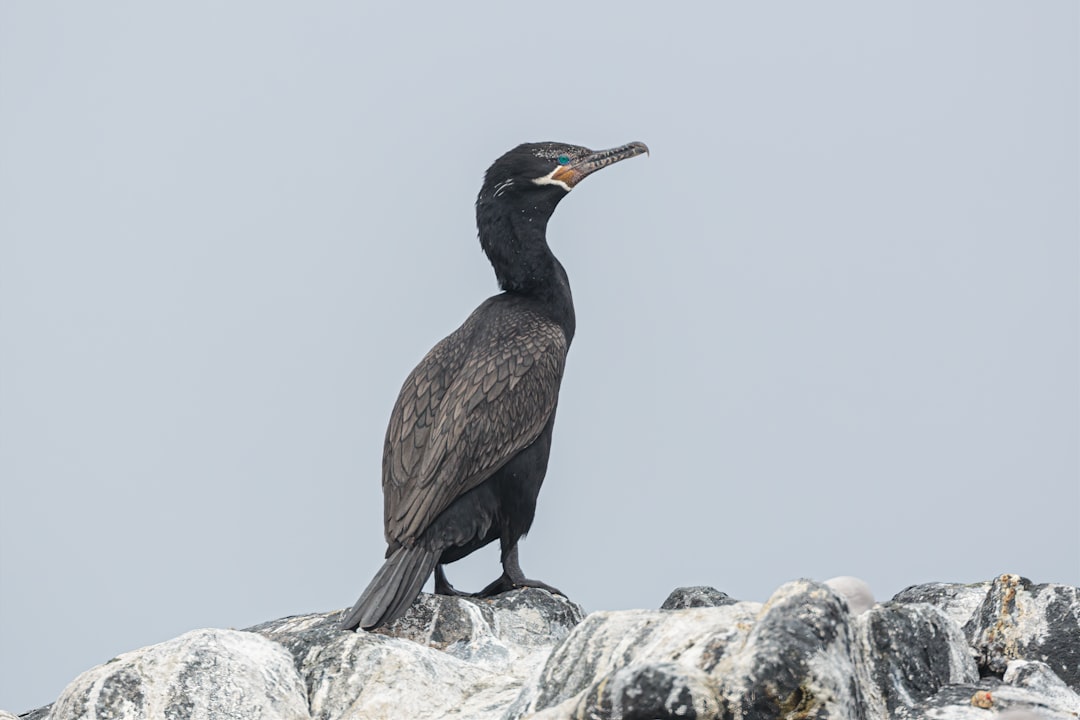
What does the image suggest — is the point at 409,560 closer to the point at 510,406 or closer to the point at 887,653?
the point at 510,406

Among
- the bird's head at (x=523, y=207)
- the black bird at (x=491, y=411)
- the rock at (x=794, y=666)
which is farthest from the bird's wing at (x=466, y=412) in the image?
the rock at (x=794, y=666)

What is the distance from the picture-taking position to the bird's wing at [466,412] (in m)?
7.76

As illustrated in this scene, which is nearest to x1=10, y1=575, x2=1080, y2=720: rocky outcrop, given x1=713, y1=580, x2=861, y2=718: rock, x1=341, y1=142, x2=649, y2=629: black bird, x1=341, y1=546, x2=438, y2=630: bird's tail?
x1=713, y1=580, x2=861, y2=718: rock

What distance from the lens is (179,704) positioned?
19.3 ft

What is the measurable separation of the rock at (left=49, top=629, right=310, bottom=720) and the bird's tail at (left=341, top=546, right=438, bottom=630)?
0.73 meters

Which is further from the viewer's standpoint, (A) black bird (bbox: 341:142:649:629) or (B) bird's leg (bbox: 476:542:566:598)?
(B) bird's leg (bbox: 476:542:566:598)

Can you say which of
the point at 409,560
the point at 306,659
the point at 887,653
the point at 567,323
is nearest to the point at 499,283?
the point at 567,323

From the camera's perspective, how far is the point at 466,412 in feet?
26.3

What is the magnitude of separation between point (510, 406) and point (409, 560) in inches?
44.7

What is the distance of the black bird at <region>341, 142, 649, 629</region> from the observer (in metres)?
7.61

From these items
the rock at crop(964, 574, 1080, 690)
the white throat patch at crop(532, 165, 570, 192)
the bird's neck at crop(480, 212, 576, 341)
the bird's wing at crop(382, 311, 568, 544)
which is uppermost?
the white throat patch at crop(532, 165, 570, 192)

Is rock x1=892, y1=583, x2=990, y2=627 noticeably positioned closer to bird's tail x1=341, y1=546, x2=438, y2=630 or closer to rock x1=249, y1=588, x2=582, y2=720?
rock x1=249, y1=588, x2=582, y2=720

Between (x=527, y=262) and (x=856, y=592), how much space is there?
142 inches

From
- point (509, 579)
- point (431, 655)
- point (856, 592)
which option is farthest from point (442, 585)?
point (856, 592)
